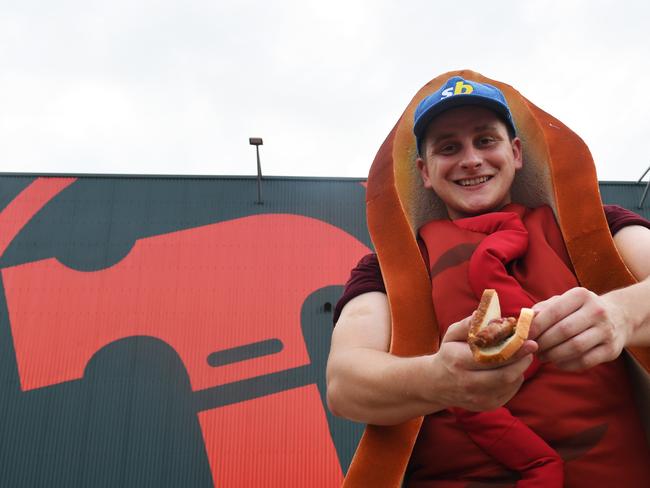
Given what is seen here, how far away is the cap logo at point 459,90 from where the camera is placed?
1504 millimetres

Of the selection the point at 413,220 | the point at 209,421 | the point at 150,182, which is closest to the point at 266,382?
the point at 209,421

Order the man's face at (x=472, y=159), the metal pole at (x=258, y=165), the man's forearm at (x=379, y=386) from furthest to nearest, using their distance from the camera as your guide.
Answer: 1. the metal pole at (x=258, y=165)
2. the man's face at (x=472, y=159)
3. the man's forearm at (x=379, y=386)

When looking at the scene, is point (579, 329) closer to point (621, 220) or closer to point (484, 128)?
point (621, 220)

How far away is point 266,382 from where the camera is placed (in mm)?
9281

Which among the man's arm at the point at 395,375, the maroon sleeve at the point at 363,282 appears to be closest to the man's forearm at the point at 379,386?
the man's arm at the point at 395,375

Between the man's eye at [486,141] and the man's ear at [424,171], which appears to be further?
the man's ear at [424,171]

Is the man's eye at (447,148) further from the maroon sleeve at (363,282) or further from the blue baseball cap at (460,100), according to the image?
the maroon sleeve at (363,282)

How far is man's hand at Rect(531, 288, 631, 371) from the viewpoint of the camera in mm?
927

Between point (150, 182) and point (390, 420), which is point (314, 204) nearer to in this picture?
point (150, 182)

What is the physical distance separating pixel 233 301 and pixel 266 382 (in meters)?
1.55

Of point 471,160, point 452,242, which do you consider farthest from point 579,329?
point 471,160

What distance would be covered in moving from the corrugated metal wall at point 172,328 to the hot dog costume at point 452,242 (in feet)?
26.1

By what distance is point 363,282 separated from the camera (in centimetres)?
157

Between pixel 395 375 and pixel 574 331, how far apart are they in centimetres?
34
